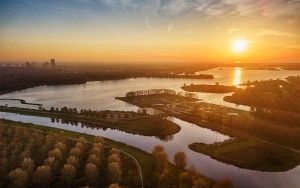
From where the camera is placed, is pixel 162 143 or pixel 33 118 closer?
pixel 162 143

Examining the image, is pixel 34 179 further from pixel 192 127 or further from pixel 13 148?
pixel 192 127

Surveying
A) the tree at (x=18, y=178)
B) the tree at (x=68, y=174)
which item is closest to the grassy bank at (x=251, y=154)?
the tree at (x=68, y=174)

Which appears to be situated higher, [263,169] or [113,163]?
[113,163]

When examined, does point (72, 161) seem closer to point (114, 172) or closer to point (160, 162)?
point (114, 172)

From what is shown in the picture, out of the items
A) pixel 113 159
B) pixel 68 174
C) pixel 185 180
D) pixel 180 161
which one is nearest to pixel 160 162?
pixel 180 161

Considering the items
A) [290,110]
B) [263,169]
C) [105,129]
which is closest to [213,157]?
[263,169]

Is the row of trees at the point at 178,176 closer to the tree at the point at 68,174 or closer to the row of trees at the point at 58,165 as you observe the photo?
the row of trees at the point at 58,165
